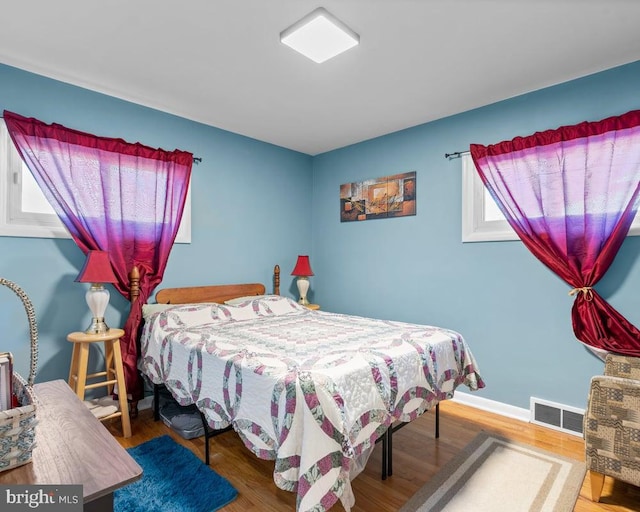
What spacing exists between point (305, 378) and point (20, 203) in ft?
8.03

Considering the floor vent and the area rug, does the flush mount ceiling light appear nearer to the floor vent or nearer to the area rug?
the area rug

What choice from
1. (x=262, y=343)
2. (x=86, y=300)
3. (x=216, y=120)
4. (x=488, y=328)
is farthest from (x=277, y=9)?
(x=488, y=328)

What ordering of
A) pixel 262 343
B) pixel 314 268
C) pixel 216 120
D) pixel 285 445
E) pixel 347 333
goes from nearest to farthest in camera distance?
pixel 285 445 → pixel 262 343 → pixel 347 333 → pixel 216 120 → pixel 314 268

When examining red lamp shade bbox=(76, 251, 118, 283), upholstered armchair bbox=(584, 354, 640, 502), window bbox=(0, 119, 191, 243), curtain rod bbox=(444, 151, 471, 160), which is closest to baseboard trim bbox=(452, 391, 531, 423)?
upholstered armchair bbox=(584, 354, 640, 502)

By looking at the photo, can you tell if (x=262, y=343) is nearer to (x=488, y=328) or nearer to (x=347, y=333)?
(x=347, y=333)

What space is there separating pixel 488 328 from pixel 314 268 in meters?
2.18

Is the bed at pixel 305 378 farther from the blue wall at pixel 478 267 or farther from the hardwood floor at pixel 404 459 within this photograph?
the blue wall at pixel 478 267

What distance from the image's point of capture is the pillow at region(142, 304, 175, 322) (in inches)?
112

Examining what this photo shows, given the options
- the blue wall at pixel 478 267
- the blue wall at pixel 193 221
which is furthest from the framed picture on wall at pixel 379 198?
the blue wall at pixel 193 221

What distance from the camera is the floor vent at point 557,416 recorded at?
2.60m

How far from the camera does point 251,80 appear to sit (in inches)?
105

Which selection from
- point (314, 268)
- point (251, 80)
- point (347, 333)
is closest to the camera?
point (347, 333)

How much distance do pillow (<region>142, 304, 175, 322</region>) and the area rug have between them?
7.18ft

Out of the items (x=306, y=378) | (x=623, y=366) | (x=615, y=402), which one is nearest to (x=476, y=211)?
(x=623, y=366)
